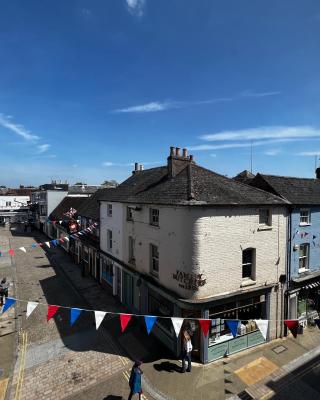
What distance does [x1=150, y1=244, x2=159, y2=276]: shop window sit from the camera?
14.5 meters

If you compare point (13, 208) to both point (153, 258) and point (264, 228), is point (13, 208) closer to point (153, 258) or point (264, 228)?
point (153, 258)

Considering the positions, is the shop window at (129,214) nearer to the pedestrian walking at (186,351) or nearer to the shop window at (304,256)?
the pedestrian walking at (186,351)

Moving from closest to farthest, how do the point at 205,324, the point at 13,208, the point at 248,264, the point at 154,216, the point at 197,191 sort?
the point at 205,324, the point at 197,191, the point at 248,264, the point at 154,216, the point at 13,208

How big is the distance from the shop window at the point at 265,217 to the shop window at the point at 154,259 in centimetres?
569

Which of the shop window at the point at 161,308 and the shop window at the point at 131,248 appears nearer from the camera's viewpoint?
the shop window at the point at 161,308

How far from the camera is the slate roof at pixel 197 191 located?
12195 millimetres

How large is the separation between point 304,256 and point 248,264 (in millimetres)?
4726

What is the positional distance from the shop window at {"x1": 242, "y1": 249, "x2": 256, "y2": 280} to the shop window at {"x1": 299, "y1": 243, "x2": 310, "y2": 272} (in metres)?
4.08

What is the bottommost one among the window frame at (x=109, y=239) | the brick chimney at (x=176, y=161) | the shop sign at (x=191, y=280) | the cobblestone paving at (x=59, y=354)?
the cobblestone paving at (x=59, y=354)

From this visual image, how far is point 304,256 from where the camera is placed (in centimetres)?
1572

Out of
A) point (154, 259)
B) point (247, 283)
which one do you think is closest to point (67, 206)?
point (154, 259)

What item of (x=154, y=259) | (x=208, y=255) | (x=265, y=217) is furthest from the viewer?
(x=154, y=259)

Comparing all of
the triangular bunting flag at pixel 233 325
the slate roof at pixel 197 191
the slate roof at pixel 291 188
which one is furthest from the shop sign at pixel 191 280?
the slate roof at pixel 291 188

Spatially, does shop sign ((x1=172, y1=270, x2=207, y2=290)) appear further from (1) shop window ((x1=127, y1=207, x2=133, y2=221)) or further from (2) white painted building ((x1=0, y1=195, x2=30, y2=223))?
(2) white painted building ((x1=0, y1=195, x2=30, y2=223))
